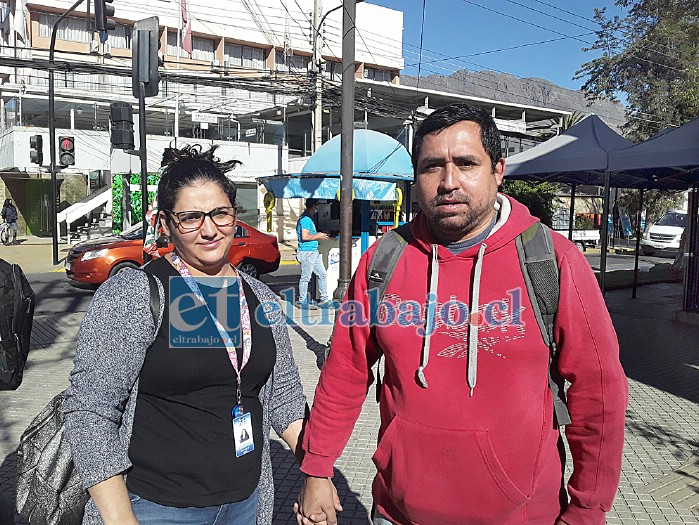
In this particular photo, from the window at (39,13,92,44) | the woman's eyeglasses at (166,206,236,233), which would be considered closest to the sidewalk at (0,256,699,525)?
the woman's eyeglasses at (166,206,236,233)

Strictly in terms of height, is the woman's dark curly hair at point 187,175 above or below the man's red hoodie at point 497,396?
above

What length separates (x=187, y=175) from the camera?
209 centimetres

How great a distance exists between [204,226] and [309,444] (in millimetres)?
833

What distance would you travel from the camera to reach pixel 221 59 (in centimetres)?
3912

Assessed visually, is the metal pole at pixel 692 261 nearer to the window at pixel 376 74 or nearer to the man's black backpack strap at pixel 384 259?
the man's black backpack strap at pixel 384 259

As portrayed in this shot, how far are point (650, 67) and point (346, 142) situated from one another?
23.4m

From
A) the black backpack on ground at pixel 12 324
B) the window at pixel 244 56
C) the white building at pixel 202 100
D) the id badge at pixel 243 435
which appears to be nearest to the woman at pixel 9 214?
the white building at pixel 202 100

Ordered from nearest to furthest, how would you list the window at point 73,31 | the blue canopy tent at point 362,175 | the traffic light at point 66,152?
the blue canopy tent at point 362,175 → the traffic light at point 66,152 → the window at point 73,31

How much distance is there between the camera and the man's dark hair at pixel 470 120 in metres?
1.92

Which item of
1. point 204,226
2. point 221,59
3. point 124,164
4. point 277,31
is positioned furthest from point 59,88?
point 204,226

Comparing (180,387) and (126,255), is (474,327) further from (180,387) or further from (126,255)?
(126,255)

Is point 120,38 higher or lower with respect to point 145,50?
higher

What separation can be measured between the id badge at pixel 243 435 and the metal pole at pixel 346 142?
192 inches

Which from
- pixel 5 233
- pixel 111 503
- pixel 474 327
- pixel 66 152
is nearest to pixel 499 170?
pixel 474 327
